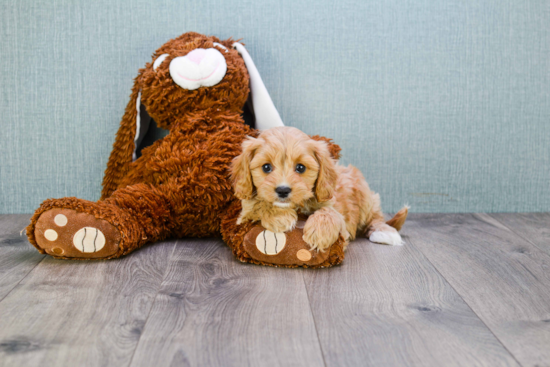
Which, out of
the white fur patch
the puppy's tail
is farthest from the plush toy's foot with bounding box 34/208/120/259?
the puppy's tail

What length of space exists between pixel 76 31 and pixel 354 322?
1731 mm

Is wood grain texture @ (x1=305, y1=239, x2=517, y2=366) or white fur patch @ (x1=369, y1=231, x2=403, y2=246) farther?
white fur patch @ (x1=369, y1=231, x2=403, y2=246)

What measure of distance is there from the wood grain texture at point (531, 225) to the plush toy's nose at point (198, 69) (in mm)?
1368

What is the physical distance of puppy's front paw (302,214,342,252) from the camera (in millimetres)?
1497

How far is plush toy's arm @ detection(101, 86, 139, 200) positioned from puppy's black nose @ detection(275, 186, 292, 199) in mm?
825

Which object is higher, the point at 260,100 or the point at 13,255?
the point at 260,100

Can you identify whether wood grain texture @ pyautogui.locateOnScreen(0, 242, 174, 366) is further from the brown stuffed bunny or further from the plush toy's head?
the plush toy's head

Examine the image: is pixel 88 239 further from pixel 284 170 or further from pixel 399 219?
pixel 399 219

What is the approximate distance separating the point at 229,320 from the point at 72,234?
67 cm

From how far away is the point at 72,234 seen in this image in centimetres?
154

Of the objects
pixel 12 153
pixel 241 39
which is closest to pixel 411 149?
pixel 241 39

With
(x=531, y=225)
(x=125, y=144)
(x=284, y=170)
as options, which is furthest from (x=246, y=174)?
(x=531, y=225)

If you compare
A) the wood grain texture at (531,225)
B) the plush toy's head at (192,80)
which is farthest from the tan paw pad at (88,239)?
the wood grain texture at (531,225)

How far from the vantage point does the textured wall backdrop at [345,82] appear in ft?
6.98
